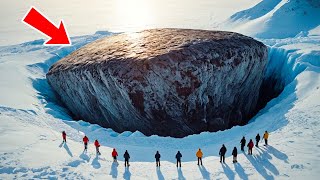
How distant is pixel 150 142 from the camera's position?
23.0m

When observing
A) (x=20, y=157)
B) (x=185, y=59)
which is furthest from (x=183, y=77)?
(x=20, y=157)

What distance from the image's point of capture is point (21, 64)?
1543 inches

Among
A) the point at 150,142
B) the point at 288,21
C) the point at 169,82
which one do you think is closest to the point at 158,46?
the point at 169,82

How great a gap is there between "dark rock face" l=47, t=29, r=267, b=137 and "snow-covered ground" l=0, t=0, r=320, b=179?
245cm

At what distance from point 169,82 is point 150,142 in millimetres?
4630

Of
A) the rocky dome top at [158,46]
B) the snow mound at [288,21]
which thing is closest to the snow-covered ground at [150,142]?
the rocky dome top at [158,46]

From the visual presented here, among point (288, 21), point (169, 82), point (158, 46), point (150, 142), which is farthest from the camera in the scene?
point (288, 21)

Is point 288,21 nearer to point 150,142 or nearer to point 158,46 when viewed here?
point 158,46

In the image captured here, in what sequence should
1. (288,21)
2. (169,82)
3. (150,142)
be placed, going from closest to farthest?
(150,142), (169,82), (288,21)

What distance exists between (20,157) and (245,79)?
731 inches

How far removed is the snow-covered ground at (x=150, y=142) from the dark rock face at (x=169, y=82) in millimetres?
2445

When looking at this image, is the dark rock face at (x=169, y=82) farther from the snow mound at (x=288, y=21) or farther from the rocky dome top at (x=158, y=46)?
the snow mound at (x=288, y=21)

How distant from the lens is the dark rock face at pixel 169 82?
24781 mm

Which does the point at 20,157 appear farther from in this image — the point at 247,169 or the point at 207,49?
the point at 207,49
